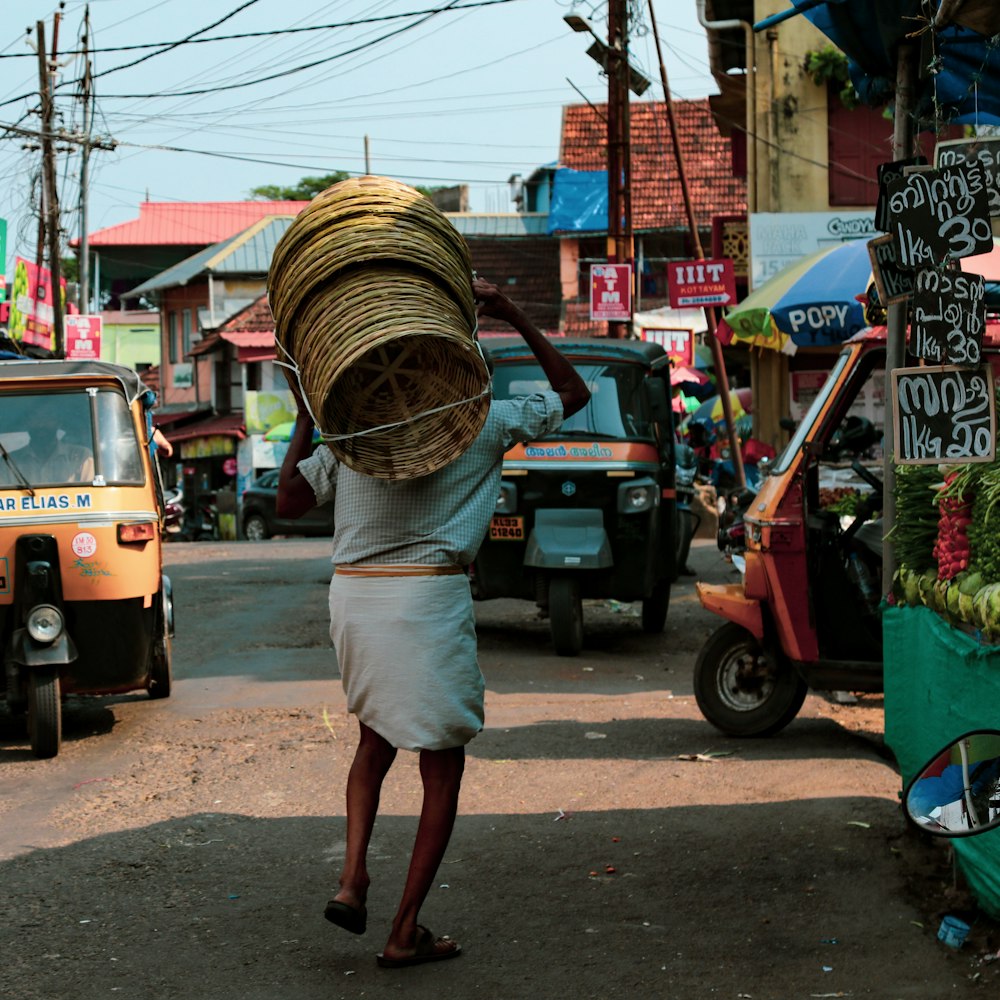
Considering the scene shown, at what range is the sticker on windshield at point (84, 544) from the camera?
8117 millimetres

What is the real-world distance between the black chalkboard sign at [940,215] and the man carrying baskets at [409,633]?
155 cm

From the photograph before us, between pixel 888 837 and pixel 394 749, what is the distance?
7.47 feet

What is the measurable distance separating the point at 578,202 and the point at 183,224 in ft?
94.5

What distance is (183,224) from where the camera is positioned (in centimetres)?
6475

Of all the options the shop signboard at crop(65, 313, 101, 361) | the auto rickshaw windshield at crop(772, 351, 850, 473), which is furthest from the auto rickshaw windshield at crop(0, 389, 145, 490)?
the shop signboard at crop(65, 313, 101, 361)

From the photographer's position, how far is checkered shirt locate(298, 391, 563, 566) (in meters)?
4.49

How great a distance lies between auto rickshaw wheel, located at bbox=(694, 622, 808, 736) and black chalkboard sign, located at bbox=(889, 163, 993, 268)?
3.42 m

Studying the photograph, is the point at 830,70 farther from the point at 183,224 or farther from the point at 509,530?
the point at 183,224

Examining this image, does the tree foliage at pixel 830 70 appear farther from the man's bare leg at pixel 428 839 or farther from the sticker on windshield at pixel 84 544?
the man's bare leg at pixel 428 839

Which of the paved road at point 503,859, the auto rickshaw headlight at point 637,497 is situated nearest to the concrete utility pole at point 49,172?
the auto rickshaw headlight at point 637,497

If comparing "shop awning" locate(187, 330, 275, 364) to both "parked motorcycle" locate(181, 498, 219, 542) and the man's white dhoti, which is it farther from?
the man's white dhoti

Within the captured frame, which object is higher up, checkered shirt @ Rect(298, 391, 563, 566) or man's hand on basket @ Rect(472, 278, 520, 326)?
man's hand on basket @ Rect(472, 278, 520, 326)

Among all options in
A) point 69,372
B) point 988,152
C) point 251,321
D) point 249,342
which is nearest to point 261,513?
point 249,342

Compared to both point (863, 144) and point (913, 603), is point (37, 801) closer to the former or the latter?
point (913, 603)
